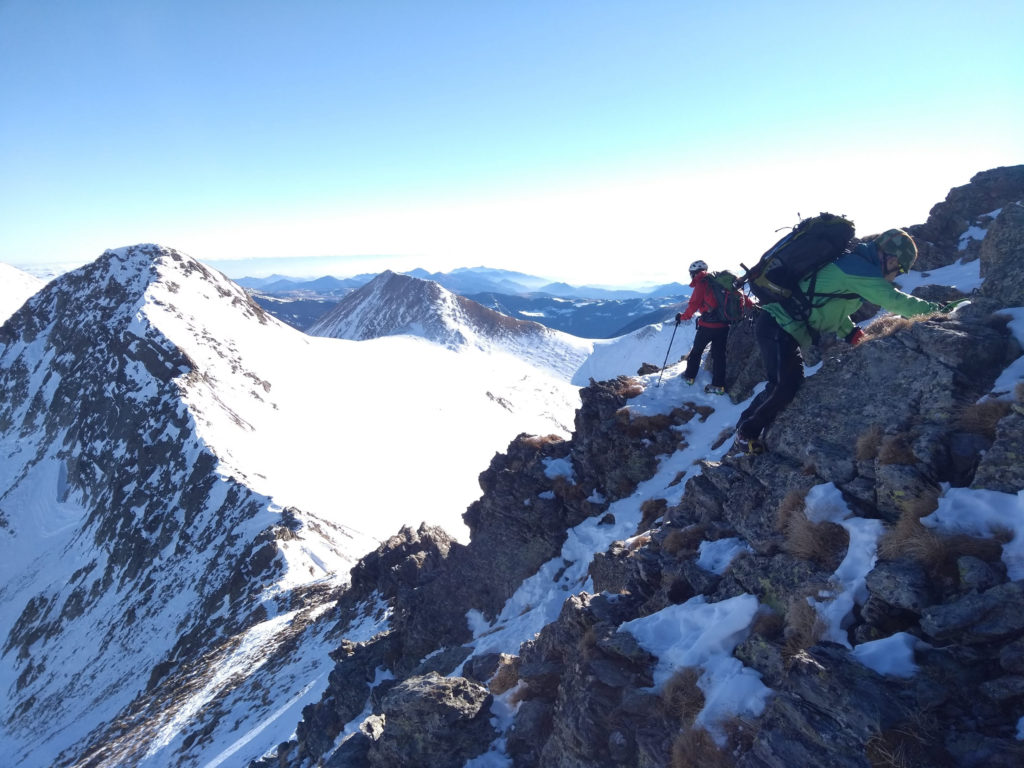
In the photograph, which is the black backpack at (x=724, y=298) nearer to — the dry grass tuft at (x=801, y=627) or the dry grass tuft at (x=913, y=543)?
the dry grass tuft at (x=913, y=543)

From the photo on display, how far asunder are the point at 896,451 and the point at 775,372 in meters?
3.06

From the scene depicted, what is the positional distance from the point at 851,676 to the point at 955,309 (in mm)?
6753

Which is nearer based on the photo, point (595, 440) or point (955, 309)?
point (955, 309)

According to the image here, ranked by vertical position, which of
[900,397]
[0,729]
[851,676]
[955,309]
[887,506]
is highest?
[955,309]

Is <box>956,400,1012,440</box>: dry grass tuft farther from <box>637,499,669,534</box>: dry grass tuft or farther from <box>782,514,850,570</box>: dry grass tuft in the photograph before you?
<box>637,499,669,534</box>: dry grass tuft

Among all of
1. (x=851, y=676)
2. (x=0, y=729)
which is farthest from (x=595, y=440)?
(x=0, y=729)

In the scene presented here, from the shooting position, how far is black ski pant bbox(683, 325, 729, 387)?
1653 cm

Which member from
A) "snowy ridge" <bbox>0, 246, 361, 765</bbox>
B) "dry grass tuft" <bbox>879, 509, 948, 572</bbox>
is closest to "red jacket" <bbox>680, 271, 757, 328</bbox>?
"dry grass tuft" <bbox>879, 509, 948, 572</bbox>

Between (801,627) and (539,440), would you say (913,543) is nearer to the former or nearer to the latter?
(801,627)

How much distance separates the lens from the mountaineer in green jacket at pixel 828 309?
8.16 m

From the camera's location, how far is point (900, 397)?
7973mm

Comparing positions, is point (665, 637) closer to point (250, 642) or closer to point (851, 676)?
point (851, 676)

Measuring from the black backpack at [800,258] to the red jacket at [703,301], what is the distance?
6.55 m

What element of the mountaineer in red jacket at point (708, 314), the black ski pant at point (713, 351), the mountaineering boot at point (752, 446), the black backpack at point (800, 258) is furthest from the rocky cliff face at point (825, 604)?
the mountaineer in red jacket at point (708, 314)
